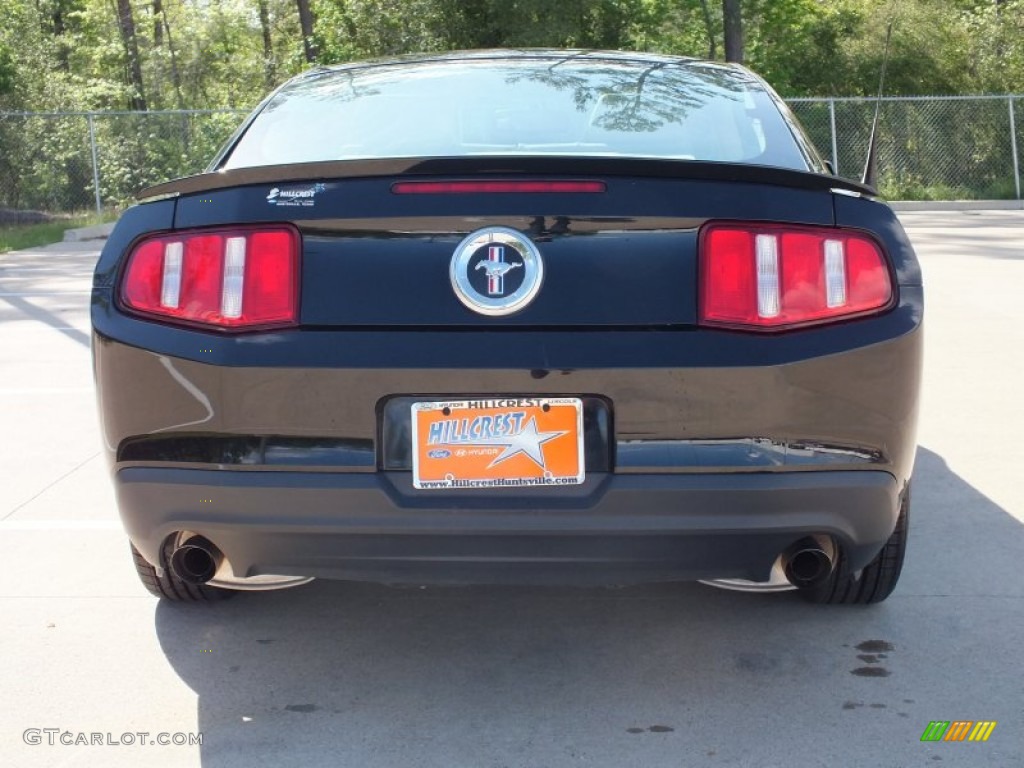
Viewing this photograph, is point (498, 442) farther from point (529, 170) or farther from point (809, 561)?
point (809, 561)

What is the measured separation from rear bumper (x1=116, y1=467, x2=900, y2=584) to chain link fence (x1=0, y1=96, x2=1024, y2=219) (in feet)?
69.1

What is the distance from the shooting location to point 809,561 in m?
3.30

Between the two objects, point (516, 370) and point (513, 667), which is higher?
point (516, 370)

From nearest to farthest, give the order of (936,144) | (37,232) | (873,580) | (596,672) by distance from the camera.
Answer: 1. (596,672)
2. (873,580)
3. (37,232)
4. (936,144)

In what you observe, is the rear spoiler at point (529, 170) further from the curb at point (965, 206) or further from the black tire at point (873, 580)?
the curb at point (965, 206)

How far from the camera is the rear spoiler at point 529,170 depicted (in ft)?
9.90

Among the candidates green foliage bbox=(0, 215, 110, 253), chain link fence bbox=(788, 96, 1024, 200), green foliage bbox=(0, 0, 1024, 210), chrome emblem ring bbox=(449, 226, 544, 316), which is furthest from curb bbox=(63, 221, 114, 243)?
chrome emblem ring bbox=(449, 226, 544, 316)

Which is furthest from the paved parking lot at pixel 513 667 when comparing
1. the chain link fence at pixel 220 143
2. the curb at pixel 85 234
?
the chain link fence at pixel 220 143

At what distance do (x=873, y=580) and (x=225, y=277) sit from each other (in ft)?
6.35

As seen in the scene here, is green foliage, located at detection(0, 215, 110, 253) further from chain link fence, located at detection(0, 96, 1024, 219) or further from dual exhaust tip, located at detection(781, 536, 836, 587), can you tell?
dual exhaust tip, located at detection(781, 536, 836, 587)

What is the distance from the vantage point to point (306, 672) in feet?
11.7

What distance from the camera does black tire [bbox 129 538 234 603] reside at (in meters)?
3.90

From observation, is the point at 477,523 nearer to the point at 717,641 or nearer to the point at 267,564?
the point at 267,564

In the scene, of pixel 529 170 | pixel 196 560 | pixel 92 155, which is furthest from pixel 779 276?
pixel 92 155
